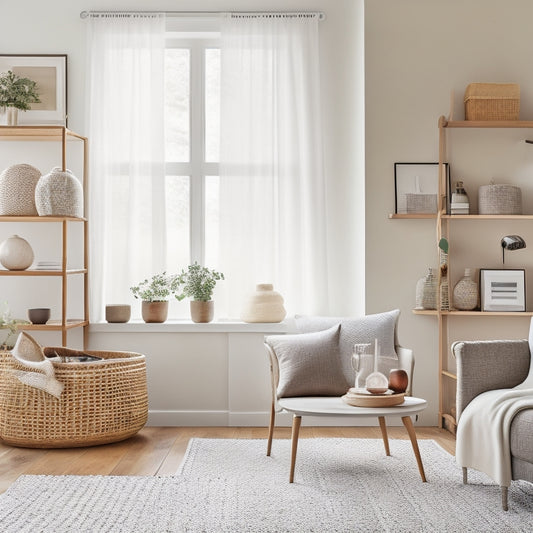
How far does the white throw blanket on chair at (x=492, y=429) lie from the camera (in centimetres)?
296

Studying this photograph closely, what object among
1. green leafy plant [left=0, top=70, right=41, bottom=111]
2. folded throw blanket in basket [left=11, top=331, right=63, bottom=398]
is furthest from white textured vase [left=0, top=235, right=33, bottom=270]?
green leafy plant [left=0, top=70, right=41, bottom=111]

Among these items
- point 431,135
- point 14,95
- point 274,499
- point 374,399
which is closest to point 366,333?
point 374,399

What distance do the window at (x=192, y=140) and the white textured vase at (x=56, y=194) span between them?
30.2 inches

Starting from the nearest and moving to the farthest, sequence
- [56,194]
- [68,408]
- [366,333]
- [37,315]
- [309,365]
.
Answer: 1. [309,365]
2. [366,333]
3. [68,408]
4. [56,194]
5. [37,315]

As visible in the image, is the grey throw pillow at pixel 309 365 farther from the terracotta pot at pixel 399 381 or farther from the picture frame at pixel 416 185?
the picture frame at pixel 416 185

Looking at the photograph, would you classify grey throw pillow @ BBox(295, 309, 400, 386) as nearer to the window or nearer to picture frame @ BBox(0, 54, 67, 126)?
the window

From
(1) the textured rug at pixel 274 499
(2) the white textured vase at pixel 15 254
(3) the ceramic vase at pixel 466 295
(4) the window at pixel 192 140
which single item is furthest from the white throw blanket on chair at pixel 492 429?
(2) the white textured vase at pixel 15 254

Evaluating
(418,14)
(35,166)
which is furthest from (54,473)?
(418,14)

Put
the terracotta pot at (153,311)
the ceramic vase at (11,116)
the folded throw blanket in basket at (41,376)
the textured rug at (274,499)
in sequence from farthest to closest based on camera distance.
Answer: the terracotta pot at (153,311) < the ceramic vase at (11,116) < the folded throw blanket in basket at (41,376) < the textured rug at (274,499)

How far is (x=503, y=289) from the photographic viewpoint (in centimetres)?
461

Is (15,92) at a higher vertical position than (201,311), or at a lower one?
higher

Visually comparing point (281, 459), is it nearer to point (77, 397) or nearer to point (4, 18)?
point (77, 397)

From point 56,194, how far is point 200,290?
41.5 inches

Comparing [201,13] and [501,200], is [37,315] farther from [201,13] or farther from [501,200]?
[501,200]
